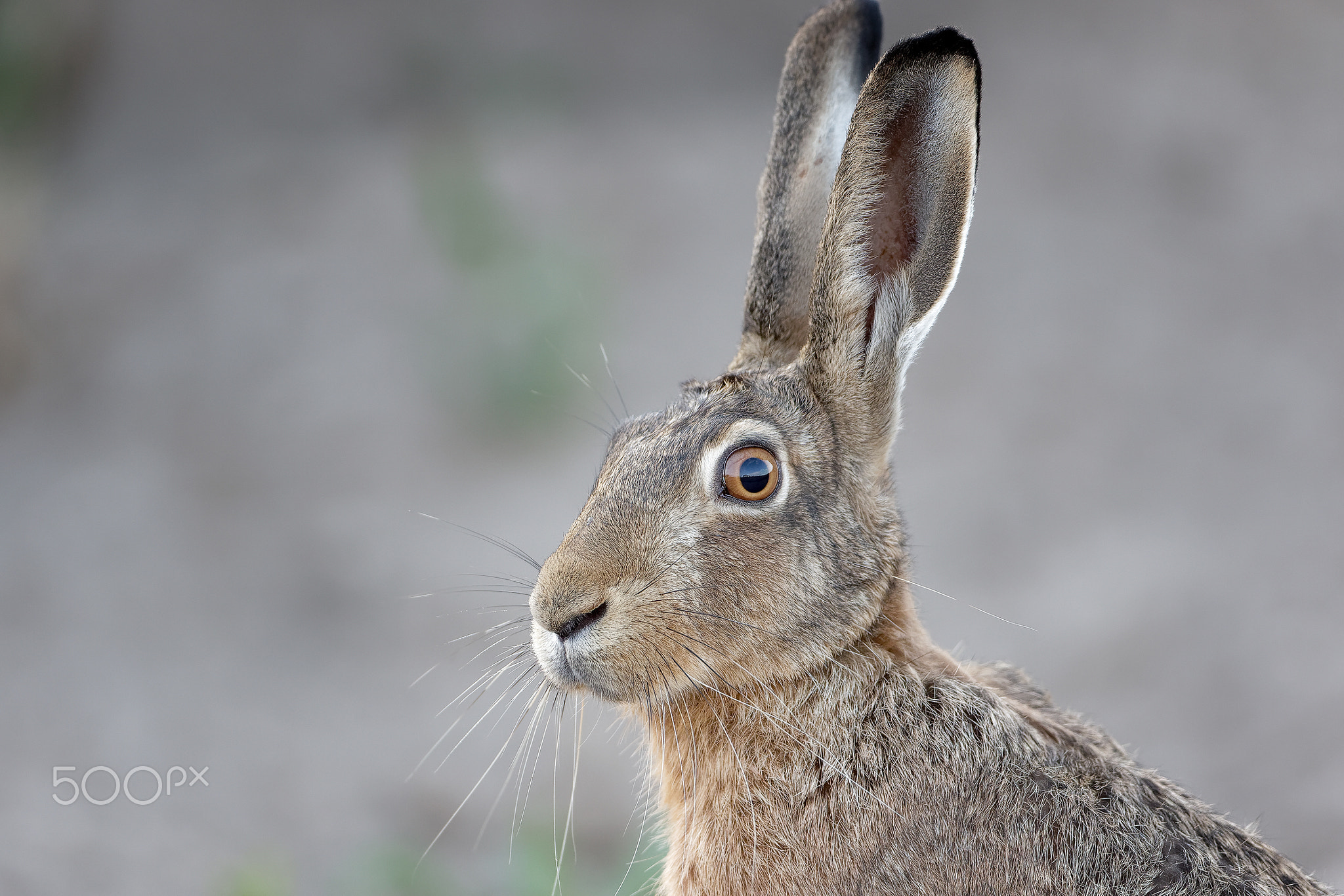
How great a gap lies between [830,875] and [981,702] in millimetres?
519

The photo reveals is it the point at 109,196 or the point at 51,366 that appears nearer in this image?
the point at 51,366

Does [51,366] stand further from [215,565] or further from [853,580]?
[853,580]

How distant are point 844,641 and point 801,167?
1.29m

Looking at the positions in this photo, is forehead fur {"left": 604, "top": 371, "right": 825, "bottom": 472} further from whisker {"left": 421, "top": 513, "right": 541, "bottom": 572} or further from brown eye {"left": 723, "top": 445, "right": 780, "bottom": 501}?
whisker {"left": 421, "top": 513, "right": 541, "bottom": 572}

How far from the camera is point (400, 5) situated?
384 inches

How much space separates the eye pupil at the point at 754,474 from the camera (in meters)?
2.66

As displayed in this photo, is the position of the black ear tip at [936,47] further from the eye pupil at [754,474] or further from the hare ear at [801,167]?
the eye pupil at [754,474]

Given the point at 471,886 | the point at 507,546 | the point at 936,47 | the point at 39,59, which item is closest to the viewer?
the point at 936,47

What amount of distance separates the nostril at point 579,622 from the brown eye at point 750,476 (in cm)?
41

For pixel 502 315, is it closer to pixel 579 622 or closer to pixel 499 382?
pixel 499 382

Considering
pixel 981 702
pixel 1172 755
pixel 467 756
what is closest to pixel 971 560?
pixel 1172 755

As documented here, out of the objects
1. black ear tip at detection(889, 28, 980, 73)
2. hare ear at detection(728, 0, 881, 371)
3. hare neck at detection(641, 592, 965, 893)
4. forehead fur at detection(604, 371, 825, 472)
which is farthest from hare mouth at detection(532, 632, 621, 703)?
black ear tip at detection(889, 28, 980, 73)

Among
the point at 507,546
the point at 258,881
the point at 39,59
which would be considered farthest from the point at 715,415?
the point at 39,59

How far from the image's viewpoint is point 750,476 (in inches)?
105
